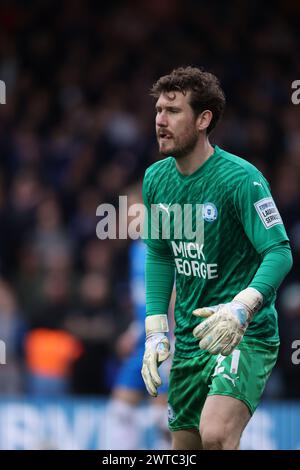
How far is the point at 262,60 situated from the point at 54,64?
271 centimetres

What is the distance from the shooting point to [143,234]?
5.93m

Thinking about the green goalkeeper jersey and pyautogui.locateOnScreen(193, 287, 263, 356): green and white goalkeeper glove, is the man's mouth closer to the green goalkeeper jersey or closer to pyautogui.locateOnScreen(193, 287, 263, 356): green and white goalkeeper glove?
the green goalkeeper jersey

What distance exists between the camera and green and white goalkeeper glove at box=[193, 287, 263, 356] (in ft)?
16.5

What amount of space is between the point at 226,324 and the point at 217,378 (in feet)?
1.50

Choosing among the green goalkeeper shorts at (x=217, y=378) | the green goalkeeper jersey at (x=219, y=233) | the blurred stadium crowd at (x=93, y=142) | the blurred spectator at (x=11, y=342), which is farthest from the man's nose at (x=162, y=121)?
the blurred spectator at (x=11, y=342)

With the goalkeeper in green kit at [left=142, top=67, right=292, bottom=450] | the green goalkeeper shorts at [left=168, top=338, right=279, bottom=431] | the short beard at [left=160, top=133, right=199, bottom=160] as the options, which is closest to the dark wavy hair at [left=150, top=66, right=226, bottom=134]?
the goalkeeper in green kit at [left=142, top=67, right=292, bottom=450]

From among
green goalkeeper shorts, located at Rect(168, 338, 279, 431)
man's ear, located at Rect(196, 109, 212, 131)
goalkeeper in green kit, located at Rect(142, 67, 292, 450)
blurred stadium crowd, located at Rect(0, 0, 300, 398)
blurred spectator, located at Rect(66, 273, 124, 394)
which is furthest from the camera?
blurred stadium crowd, located at Rect(0, 0, 300, 398)

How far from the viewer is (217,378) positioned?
536 centimetres

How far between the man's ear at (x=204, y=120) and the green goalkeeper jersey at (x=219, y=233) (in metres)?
0.17

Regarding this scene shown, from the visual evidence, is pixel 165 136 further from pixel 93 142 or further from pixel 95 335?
pixel 93 142

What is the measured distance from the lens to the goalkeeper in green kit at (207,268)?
5.23 meters

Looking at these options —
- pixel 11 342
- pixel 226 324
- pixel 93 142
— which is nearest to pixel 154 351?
pixel 226 324

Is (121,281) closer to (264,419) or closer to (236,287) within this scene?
(264,419)
